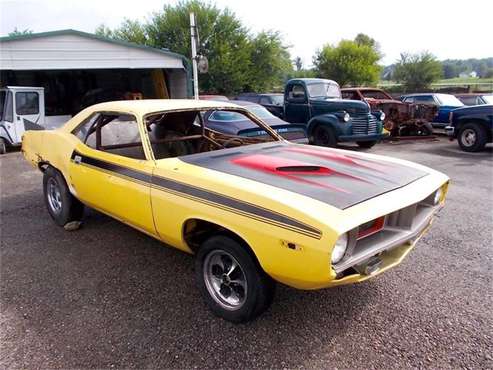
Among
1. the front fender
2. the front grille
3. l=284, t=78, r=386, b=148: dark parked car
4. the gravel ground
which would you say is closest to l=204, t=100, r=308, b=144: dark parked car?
the front fender

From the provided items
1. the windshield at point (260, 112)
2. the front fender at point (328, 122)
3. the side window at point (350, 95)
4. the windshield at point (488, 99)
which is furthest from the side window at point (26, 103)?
the windshield at point (488, 99)

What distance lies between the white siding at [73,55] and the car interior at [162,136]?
9.90 m

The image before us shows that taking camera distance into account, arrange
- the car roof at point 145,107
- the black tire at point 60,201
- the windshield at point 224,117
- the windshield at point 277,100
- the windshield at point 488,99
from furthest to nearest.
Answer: the windshield at point 277,100, the windshield at point 488,99, the windshield at point 224,117, the black tire at point 60,201, the car roof at point 145,107

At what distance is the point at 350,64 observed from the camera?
3425cm

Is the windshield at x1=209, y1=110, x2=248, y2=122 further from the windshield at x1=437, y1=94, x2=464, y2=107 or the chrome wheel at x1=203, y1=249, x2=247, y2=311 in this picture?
the windshield at x1=437, y1=94, x2=464, y2=107

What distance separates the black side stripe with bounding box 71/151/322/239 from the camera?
6.64 feet

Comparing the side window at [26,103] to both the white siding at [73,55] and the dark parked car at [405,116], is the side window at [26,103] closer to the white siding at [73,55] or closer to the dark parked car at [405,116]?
the white siding at [73,55]

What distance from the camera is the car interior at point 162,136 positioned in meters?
3.74

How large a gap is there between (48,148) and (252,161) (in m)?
2.77

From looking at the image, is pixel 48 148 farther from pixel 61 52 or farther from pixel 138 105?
pixel 61 52

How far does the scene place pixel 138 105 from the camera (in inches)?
137

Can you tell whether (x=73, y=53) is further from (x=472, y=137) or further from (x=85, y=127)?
(x=472, y=137)

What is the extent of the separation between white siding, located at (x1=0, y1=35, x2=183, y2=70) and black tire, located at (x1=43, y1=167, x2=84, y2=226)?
30.7 ft

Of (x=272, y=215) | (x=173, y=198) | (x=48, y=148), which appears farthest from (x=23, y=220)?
(x=272, y=215)
